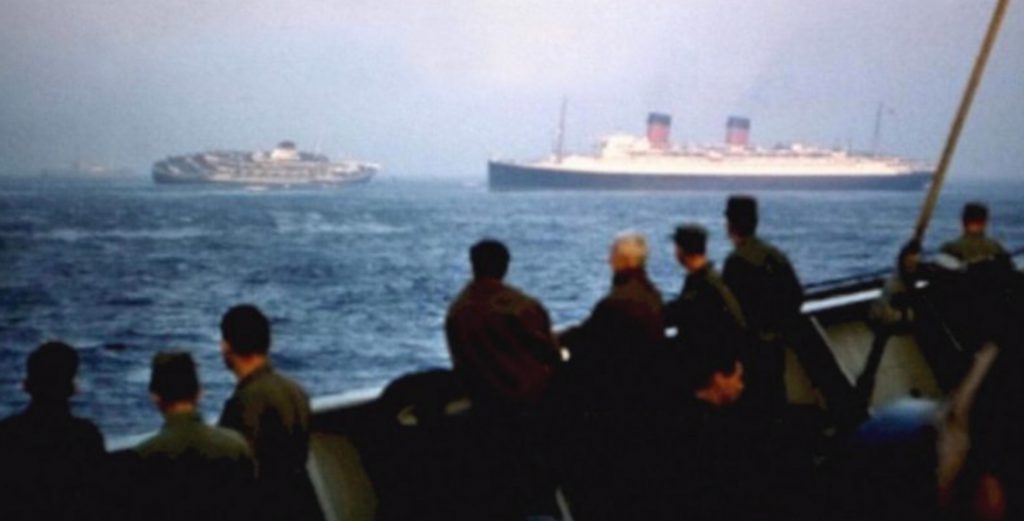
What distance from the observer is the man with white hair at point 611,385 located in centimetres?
389

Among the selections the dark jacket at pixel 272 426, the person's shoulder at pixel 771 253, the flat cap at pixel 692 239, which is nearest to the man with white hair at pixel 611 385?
the flat cap at pixel 692 239

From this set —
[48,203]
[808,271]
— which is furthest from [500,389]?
[48,203]

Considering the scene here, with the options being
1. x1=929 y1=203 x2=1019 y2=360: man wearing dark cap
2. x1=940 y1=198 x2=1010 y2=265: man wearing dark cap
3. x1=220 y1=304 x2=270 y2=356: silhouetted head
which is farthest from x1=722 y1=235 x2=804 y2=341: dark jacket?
x1=220 y1=304 x2=270 y2=356: silhouetted head

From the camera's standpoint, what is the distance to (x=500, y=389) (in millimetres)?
4234

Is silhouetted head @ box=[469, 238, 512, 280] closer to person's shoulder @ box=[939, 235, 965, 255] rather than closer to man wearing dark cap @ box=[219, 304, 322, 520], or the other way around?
man wearing dark cap @ box=[219, 304, 322, 520]

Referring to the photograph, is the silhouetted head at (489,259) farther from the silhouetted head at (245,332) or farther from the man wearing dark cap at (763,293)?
the man wearing dark cap at (763,293)

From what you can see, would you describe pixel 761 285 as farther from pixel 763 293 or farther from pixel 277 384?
pixel 277 384

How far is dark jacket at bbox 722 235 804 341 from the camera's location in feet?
17.9

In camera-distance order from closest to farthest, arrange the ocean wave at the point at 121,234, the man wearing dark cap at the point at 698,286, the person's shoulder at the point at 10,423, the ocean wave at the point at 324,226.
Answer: the person's shoulder at the point at 10,423, the man wearing dark cap at the point at 698,286, the ocean wave at the point at 121,234, the ocean wave at the point at 324,226

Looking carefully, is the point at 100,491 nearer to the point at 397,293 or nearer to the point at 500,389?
the point at 500,389

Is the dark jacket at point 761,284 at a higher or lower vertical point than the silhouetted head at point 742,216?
lower

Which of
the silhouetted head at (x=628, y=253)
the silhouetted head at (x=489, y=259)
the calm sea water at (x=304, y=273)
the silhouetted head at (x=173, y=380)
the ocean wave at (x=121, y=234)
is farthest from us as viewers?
the ocean wave at (x=121, y=234)

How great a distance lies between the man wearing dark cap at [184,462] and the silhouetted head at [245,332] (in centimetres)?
26

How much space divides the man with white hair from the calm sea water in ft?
23.4
